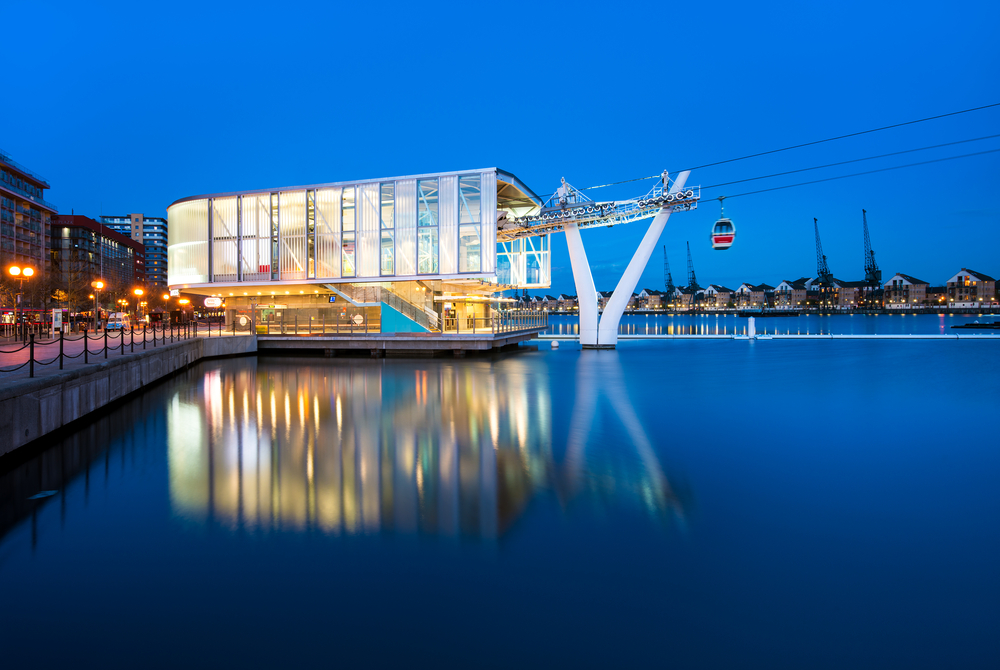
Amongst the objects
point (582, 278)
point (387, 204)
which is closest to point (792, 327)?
point (582, 278)

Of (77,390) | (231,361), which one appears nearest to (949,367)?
(77,390)

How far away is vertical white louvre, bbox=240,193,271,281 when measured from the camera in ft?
117

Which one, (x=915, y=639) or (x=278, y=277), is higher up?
(x=278, y=277)

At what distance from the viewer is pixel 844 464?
8617mm

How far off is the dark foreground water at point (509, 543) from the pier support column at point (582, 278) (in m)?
20.4

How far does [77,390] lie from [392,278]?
2192cm

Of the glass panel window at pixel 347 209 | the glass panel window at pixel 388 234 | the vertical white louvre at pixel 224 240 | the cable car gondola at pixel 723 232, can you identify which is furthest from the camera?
the vertical white louvre at pixel 224 240

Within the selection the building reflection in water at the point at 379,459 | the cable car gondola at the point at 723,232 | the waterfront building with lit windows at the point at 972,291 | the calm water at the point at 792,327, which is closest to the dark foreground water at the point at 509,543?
the building reflection in water at the point at 379,459

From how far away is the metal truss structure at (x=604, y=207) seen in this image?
30125mm

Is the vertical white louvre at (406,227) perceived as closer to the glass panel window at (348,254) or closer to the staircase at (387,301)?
the staircase at (387,301)

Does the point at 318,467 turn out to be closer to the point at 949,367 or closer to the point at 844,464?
the point at 844,464

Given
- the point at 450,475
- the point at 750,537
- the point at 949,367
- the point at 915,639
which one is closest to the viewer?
the point at 915,639

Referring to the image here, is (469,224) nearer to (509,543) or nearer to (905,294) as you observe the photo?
(509,543)

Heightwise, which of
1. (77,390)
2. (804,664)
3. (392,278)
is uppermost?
(392,278)
